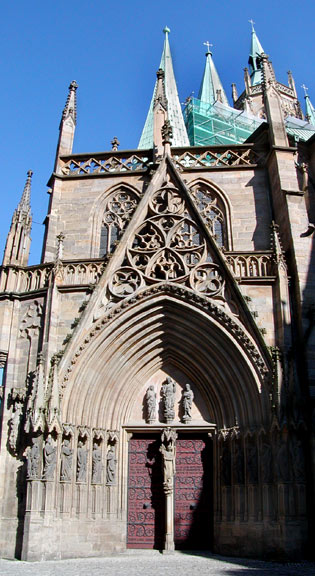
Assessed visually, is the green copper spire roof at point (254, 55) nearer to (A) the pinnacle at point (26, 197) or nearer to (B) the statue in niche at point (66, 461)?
(A) the pinnacle at point (26, 197)

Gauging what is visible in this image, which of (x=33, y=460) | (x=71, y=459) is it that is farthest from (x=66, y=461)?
(x=33, y=460)

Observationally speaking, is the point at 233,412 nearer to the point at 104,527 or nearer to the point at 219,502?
the point at 219,502

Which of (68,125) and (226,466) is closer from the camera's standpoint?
(226,466)

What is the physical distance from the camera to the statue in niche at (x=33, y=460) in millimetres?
11203

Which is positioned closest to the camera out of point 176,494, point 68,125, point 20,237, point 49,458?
point 49,458

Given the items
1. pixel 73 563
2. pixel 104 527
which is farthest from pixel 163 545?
pixel 73 563

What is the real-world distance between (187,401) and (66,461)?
10.5ft

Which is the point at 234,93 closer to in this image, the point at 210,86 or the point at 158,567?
the point at 210,86

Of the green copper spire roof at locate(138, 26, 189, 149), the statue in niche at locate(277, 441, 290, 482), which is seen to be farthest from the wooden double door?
the green copper spire roof at locate(138, 26, 189, 149)

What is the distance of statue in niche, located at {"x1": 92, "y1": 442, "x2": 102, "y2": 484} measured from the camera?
1208 centimetres

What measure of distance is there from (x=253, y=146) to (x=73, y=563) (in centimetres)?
1186

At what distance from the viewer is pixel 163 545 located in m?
12.3

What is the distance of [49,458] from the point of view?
37.1 ft

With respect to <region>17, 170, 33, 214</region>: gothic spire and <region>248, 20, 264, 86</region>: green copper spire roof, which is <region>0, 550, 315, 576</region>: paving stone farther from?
<region>248, 20, 264, 86</region>: green copper spire roof
